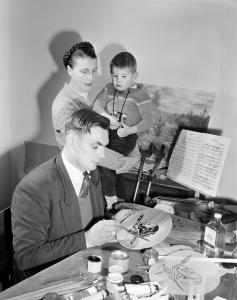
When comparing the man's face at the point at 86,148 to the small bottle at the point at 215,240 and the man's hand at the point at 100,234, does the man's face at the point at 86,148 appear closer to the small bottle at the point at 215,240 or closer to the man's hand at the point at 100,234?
the man's hand at the point at 100,234

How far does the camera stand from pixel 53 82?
109 inches

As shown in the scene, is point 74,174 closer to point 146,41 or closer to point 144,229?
point 144,229

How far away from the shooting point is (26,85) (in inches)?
113

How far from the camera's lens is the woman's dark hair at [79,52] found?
2594 mm

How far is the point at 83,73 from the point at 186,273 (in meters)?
1.32

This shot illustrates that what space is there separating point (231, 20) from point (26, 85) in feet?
4.55

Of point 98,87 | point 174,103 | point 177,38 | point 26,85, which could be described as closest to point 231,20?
point 177,38

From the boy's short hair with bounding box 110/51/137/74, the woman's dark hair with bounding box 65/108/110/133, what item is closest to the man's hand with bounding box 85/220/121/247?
the woman's dark hair with bounding box 65/108/110/133

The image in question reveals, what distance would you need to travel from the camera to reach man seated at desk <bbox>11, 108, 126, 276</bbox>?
2.14 metres

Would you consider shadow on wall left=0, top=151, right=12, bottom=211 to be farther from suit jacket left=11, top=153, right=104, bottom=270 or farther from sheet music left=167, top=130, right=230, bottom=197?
sheet music left=167, top=130, right=230, bottom=197

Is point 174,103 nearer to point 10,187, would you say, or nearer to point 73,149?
point 73,149

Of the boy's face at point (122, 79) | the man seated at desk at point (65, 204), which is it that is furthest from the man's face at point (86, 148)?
the boy's face at point (122, 79)

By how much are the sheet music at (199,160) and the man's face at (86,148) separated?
599mm

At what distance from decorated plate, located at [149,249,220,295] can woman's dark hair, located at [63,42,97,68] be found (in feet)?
4.21
